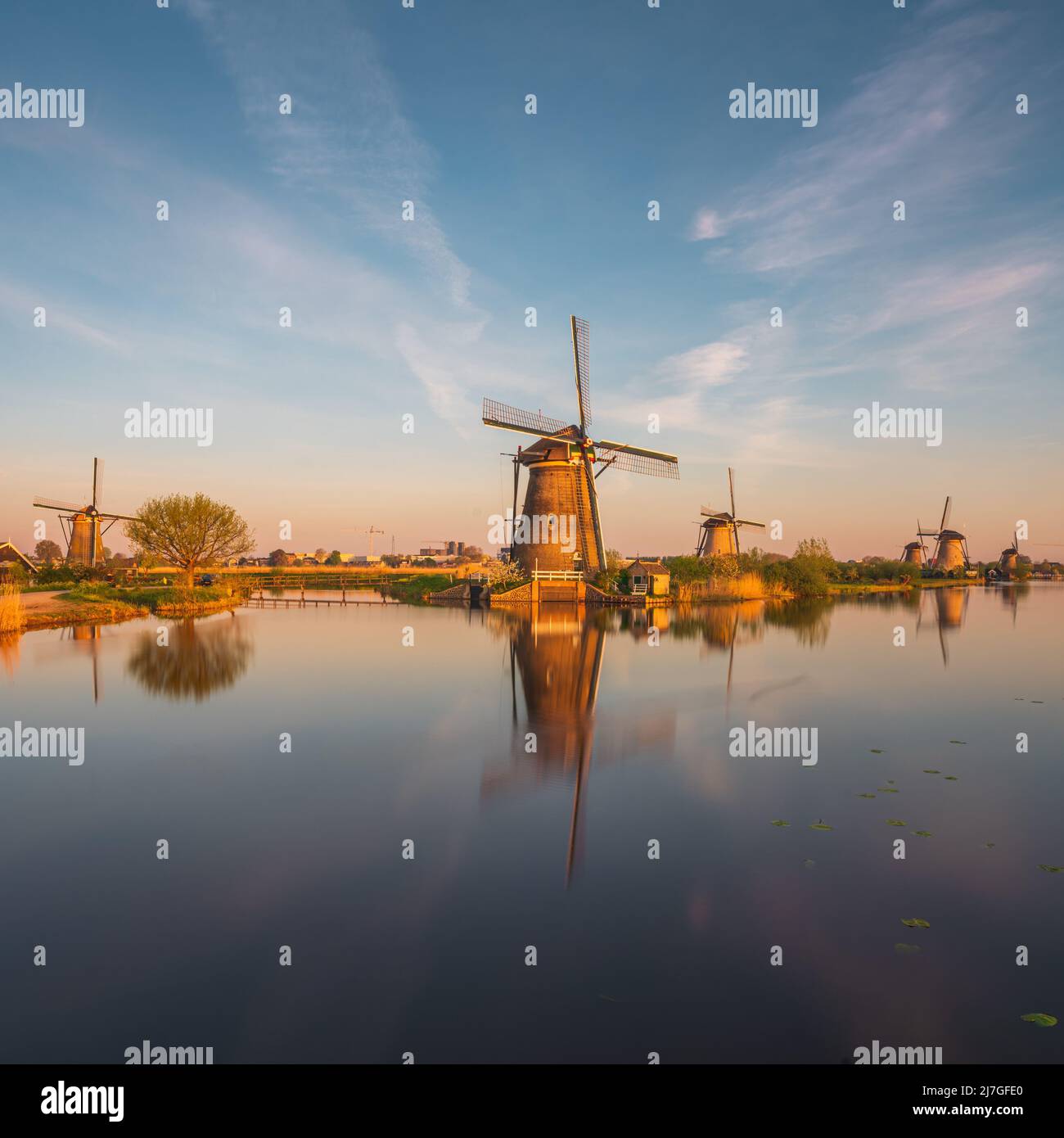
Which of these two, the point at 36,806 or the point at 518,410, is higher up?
the point at 518,410

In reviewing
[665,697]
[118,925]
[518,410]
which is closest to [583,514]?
[518,410]

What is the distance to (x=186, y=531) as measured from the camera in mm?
41062

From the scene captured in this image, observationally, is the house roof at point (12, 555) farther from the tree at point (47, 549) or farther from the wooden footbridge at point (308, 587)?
the tree at point (47, 549)

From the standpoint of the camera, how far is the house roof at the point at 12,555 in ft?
167

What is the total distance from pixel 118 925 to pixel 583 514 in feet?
126

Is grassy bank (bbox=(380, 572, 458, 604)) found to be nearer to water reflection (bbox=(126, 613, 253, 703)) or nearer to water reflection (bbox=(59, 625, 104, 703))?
water reflection (bbox=(126, 613, 253, 703))

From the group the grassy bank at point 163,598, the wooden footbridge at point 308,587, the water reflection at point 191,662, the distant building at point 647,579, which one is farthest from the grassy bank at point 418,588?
the water reflection at point 191,662

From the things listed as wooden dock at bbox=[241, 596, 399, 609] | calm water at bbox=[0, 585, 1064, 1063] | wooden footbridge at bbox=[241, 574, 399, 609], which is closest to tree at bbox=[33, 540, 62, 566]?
wooden footbridge at bbox=[241, 574, 399, 609]

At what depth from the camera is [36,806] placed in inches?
341

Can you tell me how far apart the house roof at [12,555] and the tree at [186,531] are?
1651cm

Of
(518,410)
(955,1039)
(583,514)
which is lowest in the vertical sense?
(955,1039)

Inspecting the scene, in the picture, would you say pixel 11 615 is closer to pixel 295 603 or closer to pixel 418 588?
pixel 295 603

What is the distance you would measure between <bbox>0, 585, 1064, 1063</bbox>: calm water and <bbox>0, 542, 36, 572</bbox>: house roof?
148ft

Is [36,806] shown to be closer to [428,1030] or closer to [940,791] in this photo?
[428,1030]
